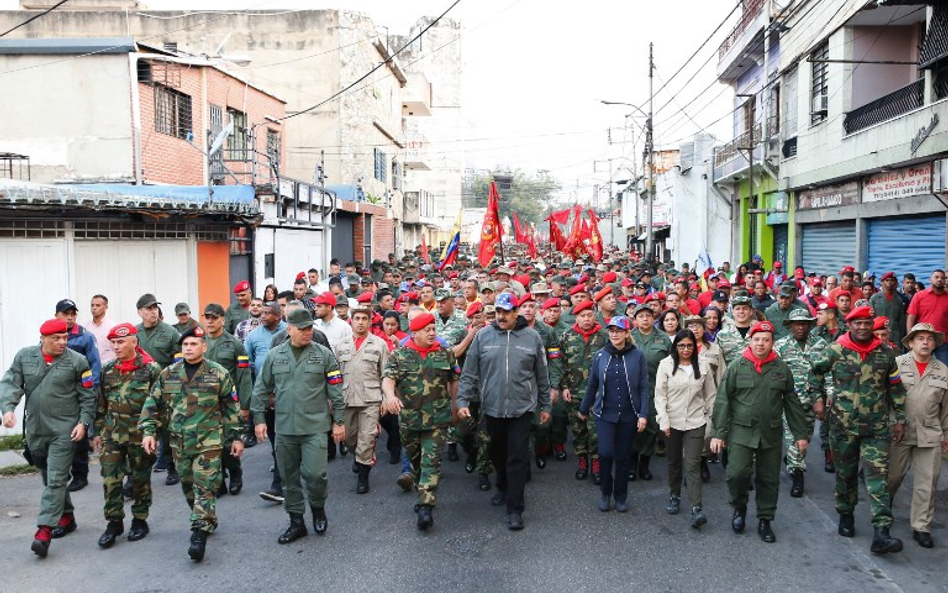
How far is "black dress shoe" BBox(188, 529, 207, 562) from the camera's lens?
20.8 ft

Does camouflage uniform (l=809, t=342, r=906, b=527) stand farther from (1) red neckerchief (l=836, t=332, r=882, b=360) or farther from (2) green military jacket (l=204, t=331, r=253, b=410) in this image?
(2) green military jacket (l=204, t=331, r=253, b=410)

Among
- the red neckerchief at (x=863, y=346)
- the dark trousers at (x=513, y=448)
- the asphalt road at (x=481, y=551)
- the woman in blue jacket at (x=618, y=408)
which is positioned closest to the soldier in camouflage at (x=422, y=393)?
the dark trousers at (x=513, y=448)

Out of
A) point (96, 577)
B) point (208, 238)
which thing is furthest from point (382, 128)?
point (96, 577)

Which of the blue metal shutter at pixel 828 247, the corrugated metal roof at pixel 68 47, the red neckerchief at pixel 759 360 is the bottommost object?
the red neckerchief at pixel 759 360

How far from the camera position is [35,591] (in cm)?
594

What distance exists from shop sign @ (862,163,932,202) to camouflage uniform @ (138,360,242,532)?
1283 cm

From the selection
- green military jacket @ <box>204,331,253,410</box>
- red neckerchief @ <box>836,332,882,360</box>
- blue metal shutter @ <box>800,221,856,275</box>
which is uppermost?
blue metal shutter @ <box>800,221,856,275</box>

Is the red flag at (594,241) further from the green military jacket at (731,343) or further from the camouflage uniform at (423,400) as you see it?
the camouflage uniform at (423,400)

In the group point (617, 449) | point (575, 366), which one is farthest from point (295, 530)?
point (575, 366)

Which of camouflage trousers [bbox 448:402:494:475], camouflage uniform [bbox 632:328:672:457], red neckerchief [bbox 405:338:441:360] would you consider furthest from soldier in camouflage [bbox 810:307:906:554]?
red neckerchief [bbox 405:338:441:360]

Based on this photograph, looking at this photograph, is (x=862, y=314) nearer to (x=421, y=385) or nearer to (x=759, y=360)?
(x=759, y=360)

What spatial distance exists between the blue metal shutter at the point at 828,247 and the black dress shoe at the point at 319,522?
1564cm

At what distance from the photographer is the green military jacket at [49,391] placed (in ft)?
22.6

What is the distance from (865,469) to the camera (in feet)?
21.8
